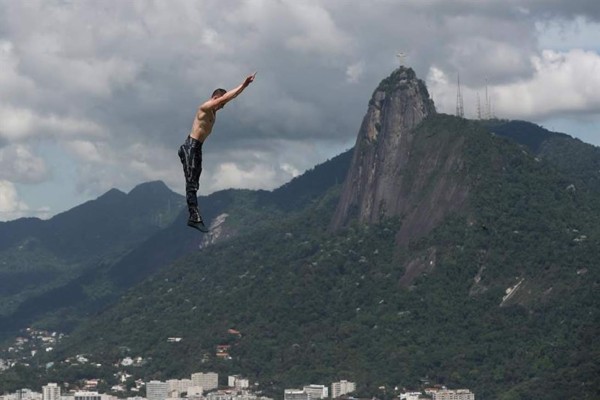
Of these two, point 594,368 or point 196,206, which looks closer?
point 196,206

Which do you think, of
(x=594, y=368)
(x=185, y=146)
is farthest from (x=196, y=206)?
A: (x=594, y=368)

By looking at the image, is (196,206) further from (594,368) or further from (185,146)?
(594,368)

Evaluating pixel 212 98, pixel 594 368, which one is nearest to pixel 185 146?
pixel 212 98

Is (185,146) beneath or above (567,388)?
beneath
